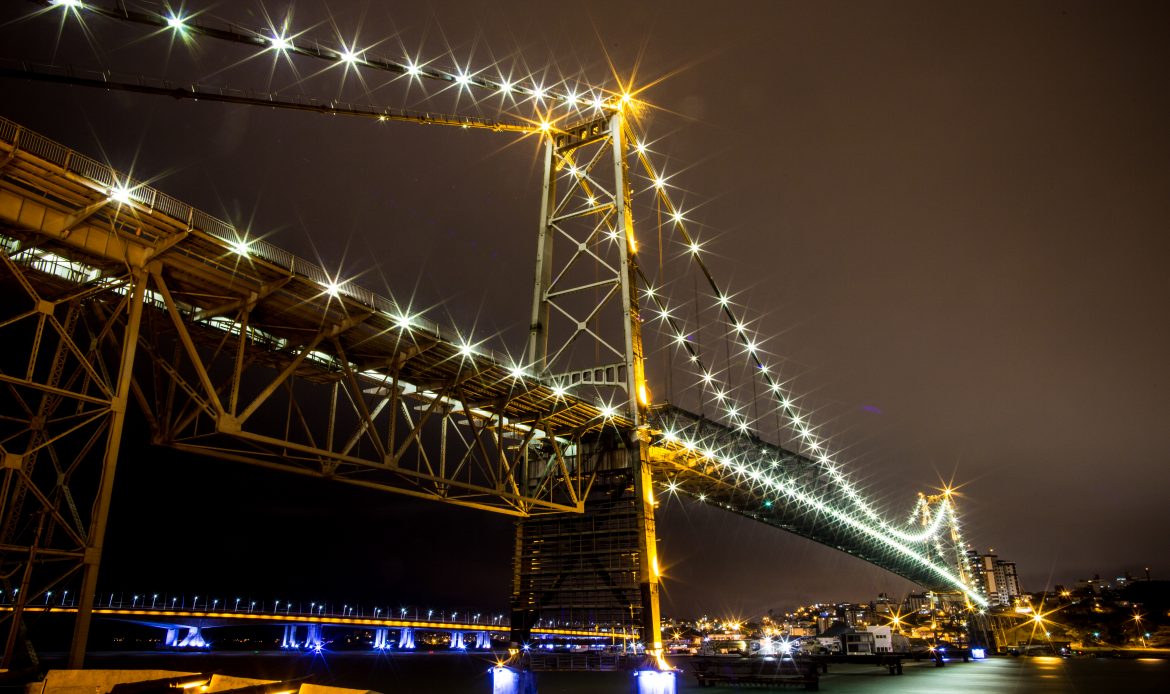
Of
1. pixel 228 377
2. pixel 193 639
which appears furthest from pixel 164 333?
pixel 193 639

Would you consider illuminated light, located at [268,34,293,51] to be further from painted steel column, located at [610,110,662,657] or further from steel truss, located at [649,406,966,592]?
steel truss, located at [649,406,966,592]

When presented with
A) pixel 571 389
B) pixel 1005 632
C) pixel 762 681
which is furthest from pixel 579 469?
pixel 1005 632

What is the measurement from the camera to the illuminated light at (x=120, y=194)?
15.2 metres

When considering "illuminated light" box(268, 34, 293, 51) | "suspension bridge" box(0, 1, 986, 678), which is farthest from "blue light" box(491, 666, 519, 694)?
"illuminated light" box(268, 34, 293, 51)

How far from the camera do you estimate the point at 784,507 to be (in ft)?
211

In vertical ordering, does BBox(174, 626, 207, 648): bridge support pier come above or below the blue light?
below

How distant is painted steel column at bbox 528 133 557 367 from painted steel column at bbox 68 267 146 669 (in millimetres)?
15565

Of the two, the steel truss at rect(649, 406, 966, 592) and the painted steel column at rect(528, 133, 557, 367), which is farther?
the steel truss at rect(649, 406, 966, 592)

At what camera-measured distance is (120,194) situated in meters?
15.3

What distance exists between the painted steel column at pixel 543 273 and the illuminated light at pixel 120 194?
16.4 m

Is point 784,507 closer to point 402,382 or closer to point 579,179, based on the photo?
point 579,179

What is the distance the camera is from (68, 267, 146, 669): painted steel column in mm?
13602

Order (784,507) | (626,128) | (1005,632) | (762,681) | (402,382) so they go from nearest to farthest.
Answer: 1. (402,382)
2. (626,128)
3. (762,681)
4. (784,507)
5. (1005,632)

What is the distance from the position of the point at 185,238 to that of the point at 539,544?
21.4m
